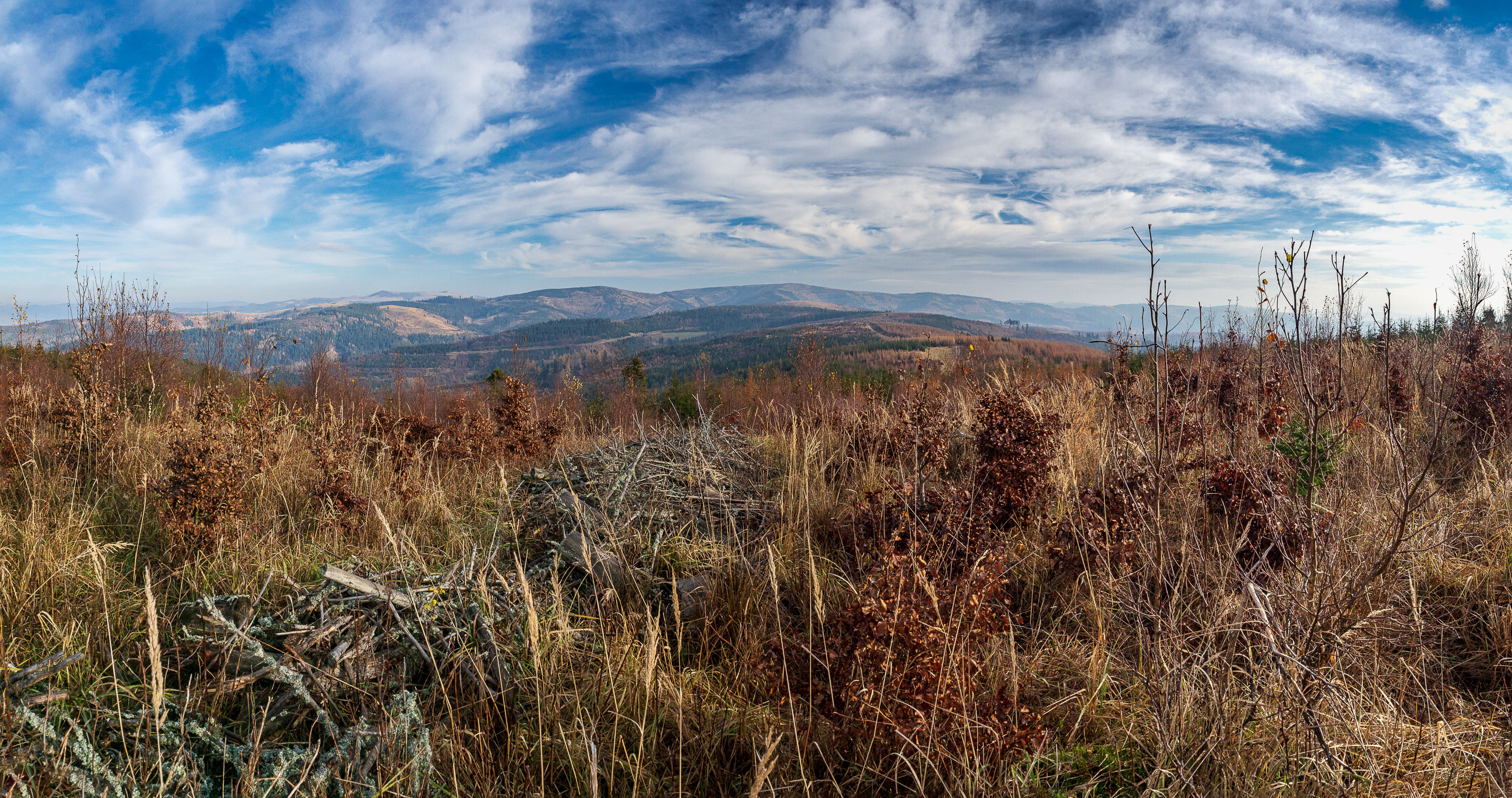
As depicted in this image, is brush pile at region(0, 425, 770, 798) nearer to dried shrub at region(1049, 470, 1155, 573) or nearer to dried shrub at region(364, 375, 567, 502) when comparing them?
dried shrub at region(1049, 470, 1155, 573)

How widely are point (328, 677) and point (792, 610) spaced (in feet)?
6.72

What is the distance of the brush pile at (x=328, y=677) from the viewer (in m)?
1.86

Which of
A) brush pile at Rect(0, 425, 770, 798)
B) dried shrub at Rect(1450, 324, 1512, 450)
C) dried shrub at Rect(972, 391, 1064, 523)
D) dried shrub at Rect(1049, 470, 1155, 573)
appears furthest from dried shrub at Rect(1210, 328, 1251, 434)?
brush pile at Rect(0, 425, 770, 798)

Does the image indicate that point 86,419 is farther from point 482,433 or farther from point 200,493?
point 482,433

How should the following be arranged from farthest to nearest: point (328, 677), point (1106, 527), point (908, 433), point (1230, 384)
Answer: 1. point (1230, 384)
2. point (908, 433)
3. point (1106, 527)
4. point (328, 677)

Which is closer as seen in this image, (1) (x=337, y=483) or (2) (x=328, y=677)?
(2) (x=328, y=677)

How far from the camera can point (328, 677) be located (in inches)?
92.7

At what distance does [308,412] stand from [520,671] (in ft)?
29.4

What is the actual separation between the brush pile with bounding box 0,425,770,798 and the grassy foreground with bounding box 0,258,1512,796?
2cm

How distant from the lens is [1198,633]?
7.16ft

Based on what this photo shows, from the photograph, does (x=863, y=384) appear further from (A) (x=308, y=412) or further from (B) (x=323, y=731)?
(B) (x=323, y=731)

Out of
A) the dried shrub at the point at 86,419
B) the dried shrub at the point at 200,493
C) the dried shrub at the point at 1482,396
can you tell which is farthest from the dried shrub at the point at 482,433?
the dried shrub at the point at 1482,396

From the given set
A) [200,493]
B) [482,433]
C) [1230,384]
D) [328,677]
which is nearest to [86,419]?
[200,493]

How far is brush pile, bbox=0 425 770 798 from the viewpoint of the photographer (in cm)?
186
